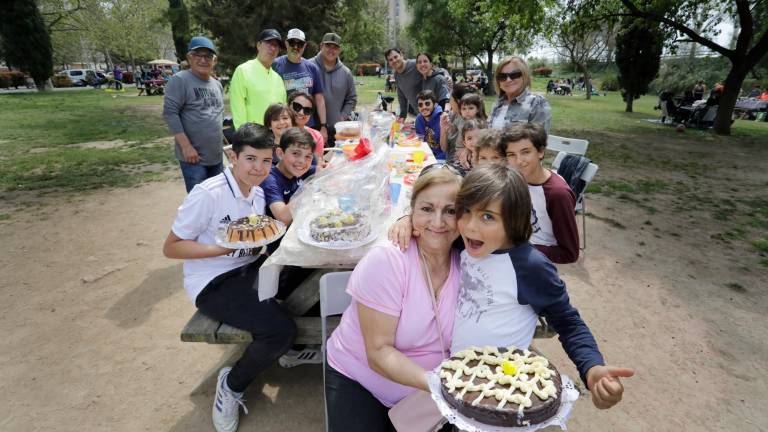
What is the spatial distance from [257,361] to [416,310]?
1.22m

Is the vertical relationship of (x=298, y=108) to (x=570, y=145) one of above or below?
above

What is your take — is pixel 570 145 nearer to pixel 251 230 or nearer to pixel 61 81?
pixel 251 230

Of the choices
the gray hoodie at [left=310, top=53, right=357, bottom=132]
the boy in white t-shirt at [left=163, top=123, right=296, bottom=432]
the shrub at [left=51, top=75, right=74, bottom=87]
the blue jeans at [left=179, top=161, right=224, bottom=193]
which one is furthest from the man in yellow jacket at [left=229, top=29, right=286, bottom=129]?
the shrub at [left=51, top=75, right=74, bottom=87]

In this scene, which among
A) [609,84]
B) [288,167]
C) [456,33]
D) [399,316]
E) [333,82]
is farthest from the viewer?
[609,84]

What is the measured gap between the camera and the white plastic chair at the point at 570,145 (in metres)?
5.13

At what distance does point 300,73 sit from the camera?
5.57 m

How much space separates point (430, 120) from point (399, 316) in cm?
480

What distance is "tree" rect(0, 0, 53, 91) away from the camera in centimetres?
2694

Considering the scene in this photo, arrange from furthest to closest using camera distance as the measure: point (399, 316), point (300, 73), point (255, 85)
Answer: point (300, 73), point (255, 85), point (399, 316)

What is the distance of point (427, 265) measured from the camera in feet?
5.80

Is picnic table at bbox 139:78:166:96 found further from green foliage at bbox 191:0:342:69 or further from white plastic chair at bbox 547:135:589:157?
white plastic chair at bbox 547:135:589:157

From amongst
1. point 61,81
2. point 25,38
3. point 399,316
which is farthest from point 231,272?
point 61,81

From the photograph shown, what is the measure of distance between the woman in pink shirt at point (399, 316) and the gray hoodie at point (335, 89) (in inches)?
184

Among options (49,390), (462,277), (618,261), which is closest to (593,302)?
(618,261)
